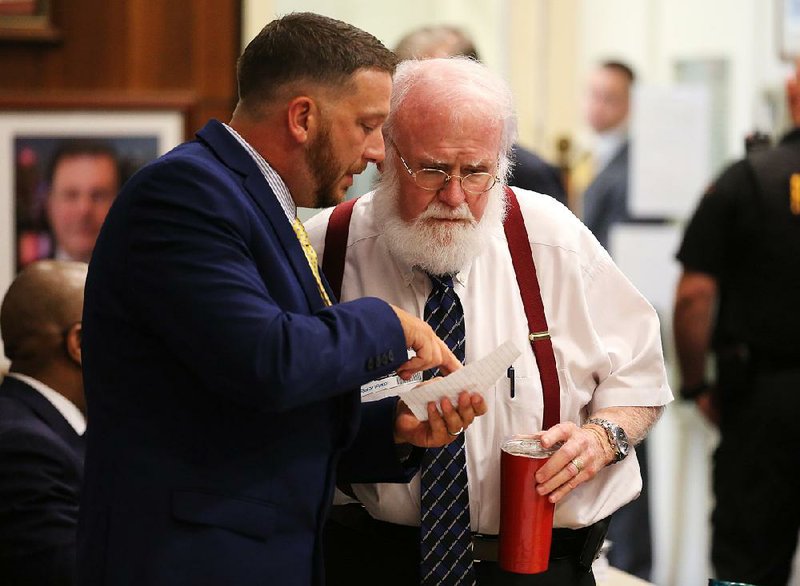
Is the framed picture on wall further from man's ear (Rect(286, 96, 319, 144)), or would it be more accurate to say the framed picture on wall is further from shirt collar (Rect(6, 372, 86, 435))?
man's ear (Rect(286, 96, 319, 144))

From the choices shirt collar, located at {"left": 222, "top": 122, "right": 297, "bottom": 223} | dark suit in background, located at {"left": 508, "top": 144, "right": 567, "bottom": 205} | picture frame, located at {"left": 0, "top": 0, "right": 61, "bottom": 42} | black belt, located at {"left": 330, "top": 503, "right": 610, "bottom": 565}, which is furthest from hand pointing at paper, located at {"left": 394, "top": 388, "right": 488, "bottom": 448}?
picture frame, located at {"left": 0, "top": 0, "right": 61, "bottom": 42}

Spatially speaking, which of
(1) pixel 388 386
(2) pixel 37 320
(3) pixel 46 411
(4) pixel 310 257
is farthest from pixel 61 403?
(4) pixel 310 257

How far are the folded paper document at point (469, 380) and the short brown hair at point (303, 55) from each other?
0.47 m

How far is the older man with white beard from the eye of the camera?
2.18 meters

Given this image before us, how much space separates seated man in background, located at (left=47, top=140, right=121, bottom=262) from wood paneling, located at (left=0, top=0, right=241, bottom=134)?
0.53ft

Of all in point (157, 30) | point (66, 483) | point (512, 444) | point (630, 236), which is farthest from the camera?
point (630, 236)

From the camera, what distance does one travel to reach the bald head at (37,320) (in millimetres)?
2740

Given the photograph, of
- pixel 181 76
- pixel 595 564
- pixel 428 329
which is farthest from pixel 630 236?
pixel 428 329

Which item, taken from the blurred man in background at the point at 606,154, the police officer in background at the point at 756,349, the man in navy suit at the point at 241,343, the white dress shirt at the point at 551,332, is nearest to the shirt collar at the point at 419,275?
the white dress shirt at the point at 551,332

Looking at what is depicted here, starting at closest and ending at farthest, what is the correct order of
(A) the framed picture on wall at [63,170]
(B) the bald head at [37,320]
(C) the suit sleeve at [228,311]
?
(C) the suit sleeve at [228,311], (B) the bald head at [37,320], (A) the framed picture on wall at [63,170]

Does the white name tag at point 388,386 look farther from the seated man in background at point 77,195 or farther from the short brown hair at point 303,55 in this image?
the seated man in background at point 77,195

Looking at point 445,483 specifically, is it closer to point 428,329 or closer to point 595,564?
point 428,329

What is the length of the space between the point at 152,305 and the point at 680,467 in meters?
4.61

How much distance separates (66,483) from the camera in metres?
2.55
